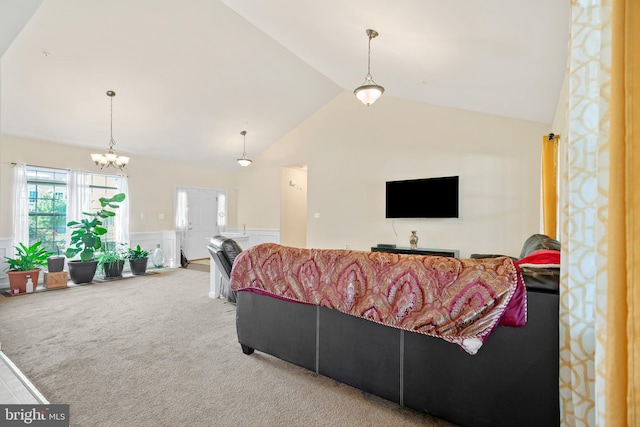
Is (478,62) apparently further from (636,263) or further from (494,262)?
(636,263)

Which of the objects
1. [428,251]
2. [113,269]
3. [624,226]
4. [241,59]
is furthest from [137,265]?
[624,226]

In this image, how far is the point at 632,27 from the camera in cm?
88

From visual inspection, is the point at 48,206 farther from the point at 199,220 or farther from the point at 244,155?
the point at 244,155

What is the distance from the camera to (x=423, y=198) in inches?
229

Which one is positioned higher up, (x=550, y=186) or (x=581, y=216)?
(x=550, y=186)

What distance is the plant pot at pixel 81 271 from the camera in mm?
5379

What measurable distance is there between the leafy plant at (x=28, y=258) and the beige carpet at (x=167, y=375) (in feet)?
4.38

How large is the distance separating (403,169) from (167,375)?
5.18m

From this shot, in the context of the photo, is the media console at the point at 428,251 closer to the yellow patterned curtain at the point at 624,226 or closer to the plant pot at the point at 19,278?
the yellow patterned curtain at the point at 624,226

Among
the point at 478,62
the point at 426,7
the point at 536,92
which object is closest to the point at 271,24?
the point at 426,7

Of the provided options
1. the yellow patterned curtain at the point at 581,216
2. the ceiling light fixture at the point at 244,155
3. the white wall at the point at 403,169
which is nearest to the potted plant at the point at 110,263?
the ceiling light fixture at the point at 244,155

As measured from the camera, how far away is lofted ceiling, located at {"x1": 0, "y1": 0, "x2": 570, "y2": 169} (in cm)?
278

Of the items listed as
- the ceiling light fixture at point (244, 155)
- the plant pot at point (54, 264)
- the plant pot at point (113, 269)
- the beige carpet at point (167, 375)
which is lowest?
the beige carpet at point (167, 375)

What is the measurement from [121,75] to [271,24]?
2.36 m
